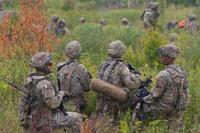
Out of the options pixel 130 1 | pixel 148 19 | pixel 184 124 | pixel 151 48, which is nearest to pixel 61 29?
pixel 148 19

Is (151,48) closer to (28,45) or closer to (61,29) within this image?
(28,45)

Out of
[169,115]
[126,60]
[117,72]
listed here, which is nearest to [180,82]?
[169,115]

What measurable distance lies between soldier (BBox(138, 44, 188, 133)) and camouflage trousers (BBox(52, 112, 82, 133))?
1337 millimetres

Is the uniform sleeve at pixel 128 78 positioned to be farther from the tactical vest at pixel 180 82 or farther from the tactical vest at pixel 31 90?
the tactical vest at pixel 31 90

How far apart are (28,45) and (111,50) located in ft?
10.4

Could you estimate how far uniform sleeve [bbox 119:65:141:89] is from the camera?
30.0 feet

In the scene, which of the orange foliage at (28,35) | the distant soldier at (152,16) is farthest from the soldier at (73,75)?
the distant soldier at (152,16)

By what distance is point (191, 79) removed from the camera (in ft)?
35.1

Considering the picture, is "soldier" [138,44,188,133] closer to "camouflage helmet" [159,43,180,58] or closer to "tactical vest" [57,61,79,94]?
"camouflage helmet" [159,43,180,58]

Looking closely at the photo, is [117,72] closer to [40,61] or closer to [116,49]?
[116,49]

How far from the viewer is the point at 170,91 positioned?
8.74 m

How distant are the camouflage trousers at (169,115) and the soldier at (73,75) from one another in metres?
1.22

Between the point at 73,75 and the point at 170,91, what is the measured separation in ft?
5.82

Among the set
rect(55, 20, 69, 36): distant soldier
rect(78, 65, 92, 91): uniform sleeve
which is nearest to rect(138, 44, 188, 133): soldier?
rect(78, 65, 92, 91): uniform sleeve
